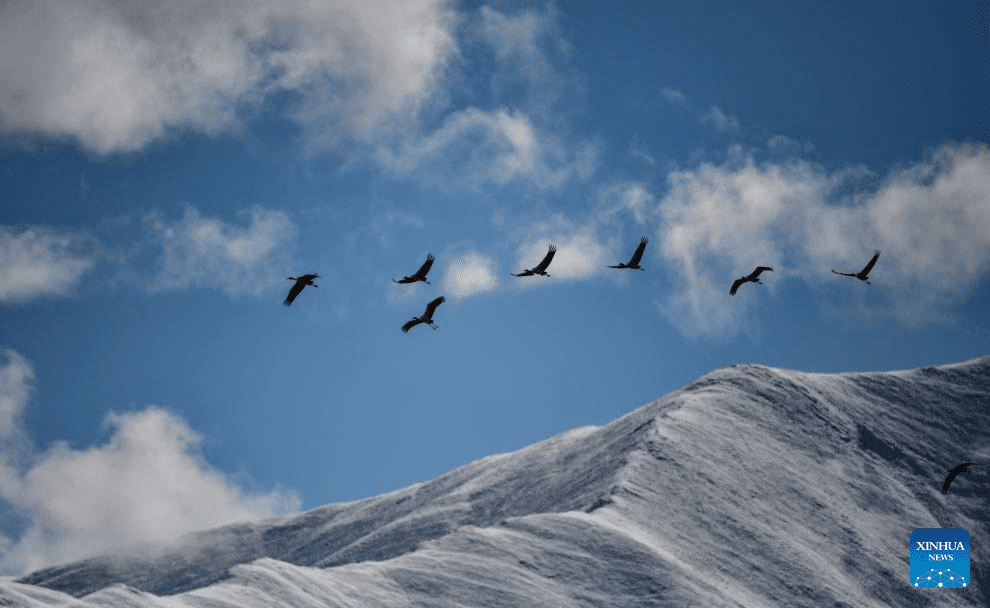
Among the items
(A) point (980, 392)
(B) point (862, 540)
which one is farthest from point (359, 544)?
(A) point (980, 392)

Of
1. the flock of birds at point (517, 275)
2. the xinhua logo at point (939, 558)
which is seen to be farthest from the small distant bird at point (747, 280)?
the xinhua logo at point (939, 558)

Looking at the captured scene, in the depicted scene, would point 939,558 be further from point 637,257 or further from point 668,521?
point 637,257

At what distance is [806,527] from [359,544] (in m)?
42.4

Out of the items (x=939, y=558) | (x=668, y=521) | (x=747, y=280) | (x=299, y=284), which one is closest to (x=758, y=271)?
(x=747, y=280)

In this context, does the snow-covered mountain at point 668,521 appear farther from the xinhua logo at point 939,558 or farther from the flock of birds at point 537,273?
the flock of birds at point 537,273

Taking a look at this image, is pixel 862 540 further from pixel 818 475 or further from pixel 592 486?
pixel 592 486

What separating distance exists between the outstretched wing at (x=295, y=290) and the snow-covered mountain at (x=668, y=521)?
1353 inches

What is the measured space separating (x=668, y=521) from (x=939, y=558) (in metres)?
31.9

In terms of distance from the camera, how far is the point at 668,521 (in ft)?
349

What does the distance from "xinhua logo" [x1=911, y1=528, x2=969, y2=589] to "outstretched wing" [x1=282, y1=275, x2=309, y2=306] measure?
3104 inches

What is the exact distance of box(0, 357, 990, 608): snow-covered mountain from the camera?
92062 mm

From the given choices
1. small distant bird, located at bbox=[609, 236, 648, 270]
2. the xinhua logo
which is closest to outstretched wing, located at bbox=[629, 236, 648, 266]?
small distant bird, located at bbox=[609, 236, 648, 270]

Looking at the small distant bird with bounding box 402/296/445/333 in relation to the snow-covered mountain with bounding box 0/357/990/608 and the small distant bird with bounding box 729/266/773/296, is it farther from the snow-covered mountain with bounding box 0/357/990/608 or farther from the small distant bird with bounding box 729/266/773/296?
the snow-covered mountain with bounding box 0/357/990/608

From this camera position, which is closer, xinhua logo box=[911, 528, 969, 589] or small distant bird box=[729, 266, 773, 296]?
small distant bird box=[729, 266, 773, 296]
